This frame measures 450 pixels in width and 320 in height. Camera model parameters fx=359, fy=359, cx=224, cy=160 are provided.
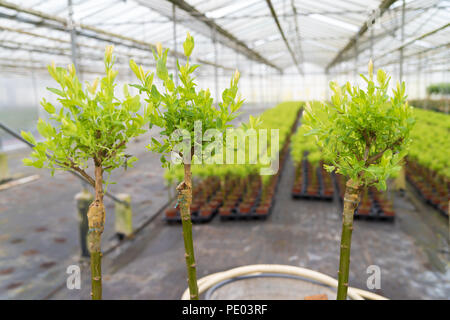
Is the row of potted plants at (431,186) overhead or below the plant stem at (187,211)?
below

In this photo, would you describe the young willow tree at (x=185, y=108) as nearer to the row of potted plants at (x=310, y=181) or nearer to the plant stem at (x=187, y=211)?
the plant stem at (x=187, y=211)

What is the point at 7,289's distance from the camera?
464 cm

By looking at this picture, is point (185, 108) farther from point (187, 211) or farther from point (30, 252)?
point (30, 252)

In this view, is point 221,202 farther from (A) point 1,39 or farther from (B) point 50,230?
(A) point 1,39

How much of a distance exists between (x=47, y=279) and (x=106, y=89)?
431 cm

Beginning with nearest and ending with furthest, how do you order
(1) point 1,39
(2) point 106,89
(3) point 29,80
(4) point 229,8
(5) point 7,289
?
(2) point 106,89 < (5) point 7,289 < (4) point 229,8 < (1) point 1,39 < (3) point 29,80

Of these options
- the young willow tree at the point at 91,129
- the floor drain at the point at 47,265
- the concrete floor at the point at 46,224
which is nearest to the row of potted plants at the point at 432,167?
the concrete floor at the point at 46,224

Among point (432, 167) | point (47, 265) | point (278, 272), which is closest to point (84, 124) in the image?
point (278, 272)

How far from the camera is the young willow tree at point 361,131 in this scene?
5.29 ft

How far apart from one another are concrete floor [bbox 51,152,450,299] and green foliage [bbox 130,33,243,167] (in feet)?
10.5

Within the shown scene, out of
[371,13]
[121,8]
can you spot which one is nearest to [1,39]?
[121,8]

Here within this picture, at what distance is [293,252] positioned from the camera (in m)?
5.30
